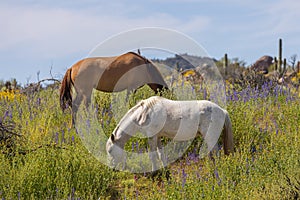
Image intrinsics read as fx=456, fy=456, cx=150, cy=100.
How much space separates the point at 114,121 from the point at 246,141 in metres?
1.98

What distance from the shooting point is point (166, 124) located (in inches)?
212

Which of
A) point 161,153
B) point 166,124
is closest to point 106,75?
point 161,153

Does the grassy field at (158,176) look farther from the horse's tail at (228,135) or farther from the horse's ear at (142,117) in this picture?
the horse's ear at (142,117)

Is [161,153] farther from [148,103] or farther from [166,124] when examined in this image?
[148,103]

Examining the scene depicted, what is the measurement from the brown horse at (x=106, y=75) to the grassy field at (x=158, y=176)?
228cm

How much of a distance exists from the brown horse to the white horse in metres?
3.29

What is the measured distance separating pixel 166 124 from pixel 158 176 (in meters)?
0.65

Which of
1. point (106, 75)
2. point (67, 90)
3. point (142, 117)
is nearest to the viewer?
point (142, 117)

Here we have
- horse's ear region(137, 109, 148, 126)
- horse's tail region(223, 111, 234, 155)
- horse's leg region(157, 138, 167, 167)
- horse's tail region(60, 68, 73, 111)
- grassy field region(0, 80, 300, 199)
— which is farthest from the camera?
horse's tail region(60, 68, 73, 111)

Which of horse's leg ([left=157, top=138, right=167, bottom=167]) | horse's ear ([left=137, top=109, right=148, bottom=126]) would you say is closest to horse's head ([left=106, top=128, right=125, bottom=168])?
horse's ear ([left=137, top=109, right=148, bottom=126])

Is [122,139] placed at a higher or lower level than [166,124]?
lower

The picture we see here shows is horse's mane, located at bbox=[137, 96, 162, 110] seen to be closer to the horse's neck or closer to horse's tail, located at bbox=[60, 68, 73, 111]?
the horse's neck

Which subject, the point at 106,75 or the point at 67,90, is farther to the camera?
the point at 106,75

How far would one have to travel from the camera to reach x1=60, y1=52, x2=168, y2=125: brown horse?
886 centimetres
